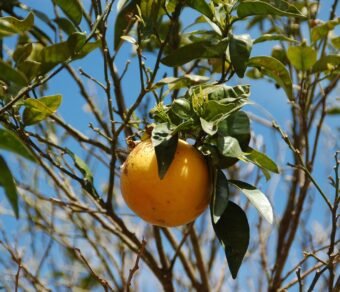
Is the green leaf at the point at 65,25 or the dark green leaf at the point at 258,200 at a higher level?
the green leaf at the point at 65,25

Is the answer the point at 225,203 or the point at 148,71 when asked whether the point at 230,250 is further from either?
the point at 148,71

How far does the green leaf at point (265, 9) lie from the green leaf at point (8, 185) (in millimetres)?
661

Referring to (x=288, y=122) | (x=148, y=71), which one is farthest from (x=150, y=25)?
(x=288, y=122)

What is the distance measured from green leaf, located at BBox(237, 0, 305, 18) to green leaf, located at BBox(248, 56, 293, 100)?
0.11 m

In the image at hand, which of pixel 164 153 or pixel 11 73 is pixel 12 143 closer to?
pixel 11 73

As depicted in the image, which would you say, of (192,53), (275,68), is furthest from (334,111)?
(192,53)

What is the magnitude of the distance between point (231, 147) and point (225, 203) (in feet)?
0.30

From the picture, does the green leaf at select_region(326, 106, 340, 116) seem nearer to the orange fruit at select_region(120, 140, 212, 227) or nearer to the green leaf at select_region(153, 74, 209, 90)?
the green leaf at select_region(153, 74, 209, 90)

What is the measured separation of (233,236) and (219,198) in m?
0.08

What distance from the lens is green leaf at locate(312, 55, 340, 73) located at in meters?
1.47

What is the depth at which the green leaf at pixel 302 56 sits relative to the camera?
1.49m

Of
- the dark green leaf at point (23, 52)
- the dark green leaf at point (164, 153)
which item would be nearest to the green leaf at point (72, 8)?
the dark green leaf at point (23, 52)

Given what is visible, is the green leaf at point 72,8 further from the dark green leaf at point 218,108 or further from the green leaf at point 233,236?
the green leaf at point 233,236

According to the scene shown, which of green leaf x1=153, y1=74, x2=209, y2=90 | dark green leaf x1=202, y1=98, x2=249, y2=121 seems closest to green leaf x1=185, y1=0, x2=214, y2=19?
green leaf x1=153, y1=74, x2=209, y2=90
